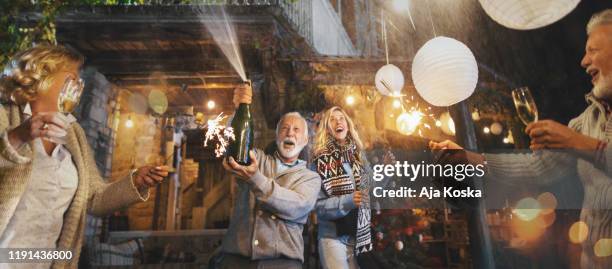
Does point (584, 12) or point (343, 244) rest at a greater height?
point (584, 12)

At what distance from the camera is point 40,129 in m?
1.63

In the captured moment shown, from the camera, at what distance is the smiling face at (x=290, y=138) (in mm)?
2932

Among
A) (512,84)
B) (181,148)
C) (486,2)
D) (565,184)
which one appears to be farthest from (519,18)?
(181,148)

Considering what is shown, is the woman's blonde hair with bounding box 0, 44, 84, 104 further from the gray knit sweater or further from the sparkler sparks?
the gray knit sweater

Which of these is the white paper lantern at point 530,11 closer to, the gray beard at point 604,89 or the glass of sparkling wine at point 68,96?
the gray beard at point 604,89

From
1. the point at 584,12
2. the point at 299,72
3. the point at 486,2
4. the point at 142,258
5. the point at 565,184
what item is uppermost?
the point at 299,72

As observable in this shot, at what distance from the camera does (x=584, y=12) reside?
4.61m

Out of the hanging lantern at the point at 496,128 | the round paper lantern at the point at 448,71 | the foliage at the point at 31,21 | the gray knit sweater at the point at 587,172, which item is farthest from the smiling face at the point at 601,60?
the foliage at the point at 31,21

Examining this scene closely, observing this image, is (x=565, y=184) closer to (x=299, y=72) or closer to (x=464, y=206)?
(x=464, y=206)

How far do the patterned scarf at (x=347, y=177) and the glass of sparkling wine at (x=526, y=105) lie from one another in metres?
1.75

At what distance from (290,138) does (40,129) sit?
181 cm

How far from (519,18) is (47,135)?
370 centimetres

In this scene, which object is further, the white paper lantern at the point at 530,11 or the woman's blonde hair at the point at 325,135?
the woman's blonde hair at the point at 325,135

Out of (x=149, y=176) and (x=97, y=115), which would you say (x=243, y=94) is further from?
(x=97, y=115)
